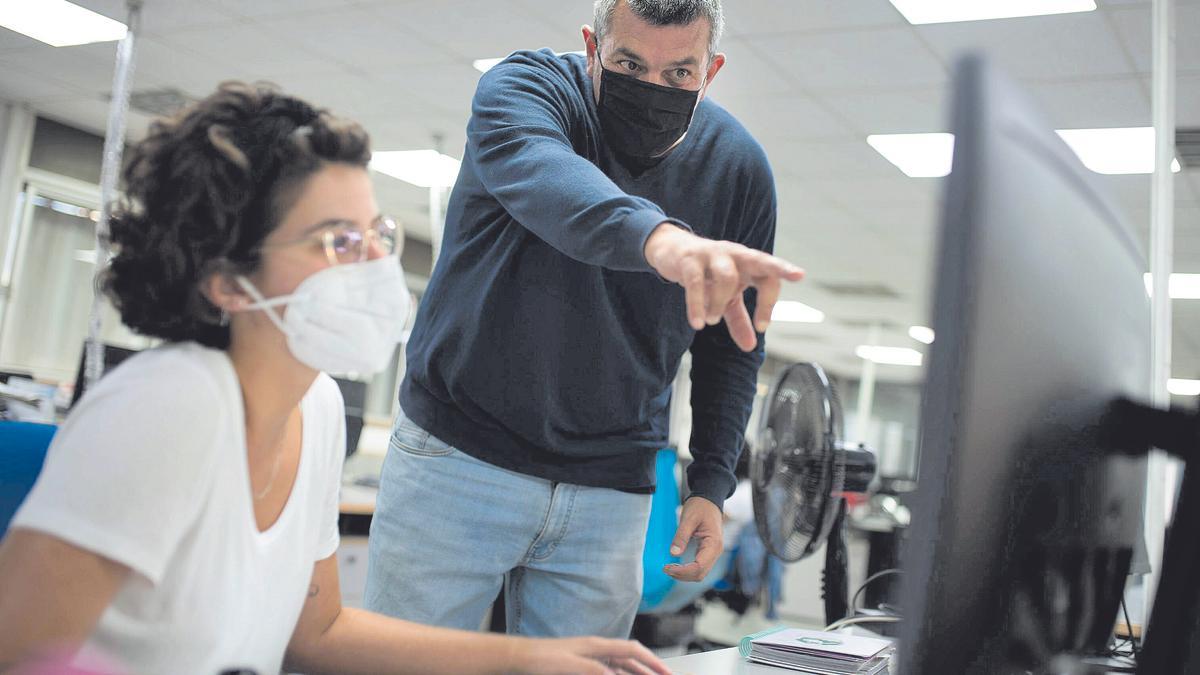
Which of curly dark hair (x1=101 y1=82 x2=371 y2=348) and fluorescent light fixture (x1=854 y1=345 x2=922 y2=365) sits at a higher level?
fluorescent light fixture (x1=854 y1=345 x2=922 y2=365)

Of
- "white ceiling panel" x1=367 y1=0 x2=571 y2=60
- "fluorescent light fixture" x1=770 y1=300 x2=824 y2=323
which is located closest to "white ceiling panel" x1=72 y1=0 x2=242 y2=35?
"white ceiling panel" x1=367 y1=0 x2=571 y2=60

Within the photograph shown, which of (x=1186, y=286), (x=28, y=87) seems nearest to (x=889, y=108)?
(x=1186, y=286)

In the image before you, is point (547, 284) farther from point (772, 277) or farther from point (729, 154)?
point (772, 277)

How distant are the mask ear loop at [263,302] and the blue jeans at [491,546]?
0.49 meters

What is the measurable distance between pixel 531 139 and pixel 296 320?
40 cm

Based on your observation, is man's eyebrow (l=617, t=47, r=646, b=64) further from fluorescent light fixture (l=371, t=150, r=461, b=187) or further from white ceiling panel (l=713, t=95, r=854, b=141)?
fluorescent light fixture (l=371, t=150, r=461, b=187)

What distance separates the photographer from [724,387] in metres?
1.62

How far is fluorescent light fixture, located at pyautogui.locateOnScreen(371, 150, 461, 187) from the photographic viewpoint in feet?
23.2

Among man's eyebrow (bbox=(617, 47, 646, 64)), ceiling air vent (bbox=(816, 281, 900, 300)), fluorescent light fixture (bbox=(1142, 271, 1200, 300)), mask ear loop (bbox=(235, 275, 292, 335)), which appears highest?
ceiling air vent (bbox=(816, 281, 900, 300))

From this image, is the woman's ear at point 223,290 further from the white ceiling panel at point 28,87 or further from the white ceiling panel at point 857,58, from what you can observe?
the white ceiling panel at point 28,87

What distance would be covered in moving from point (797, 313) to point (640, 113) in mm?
10750

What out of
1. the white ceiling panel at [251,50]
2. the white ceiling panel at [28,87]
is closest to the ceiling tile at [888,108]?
Result: the white ceiling panel at [251,50]

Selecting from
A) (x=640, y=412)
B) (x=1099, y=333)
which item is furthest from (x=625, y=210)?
(x=640, y=412)

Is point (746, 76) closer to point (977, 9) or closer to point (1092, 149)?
point (977, 9)
